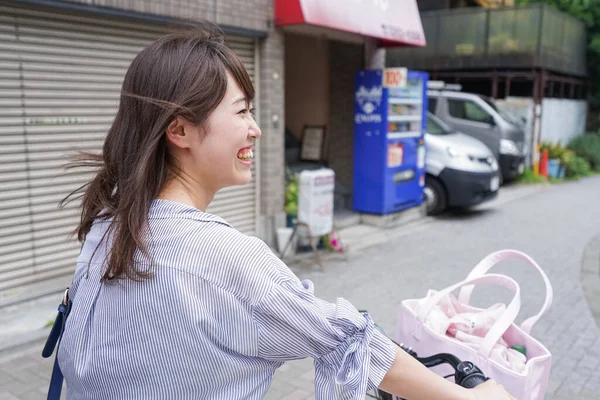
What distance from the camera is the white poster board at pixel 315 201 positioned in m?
6.75

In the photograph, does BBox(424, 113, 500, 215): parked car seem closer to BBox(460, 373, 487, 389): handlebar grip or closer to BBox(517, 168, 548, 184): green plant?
BBox(517, 168, 548, 184): green plant

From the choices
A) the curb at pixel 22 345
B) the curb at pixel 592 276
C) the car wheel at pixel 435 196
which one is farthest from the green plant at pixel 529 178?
the curb at pixel 22 345

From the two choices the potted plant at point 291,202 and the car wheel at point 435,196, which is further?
the car wheel at point 435,196

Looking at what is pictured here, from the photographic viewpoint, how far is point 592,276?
646 cm

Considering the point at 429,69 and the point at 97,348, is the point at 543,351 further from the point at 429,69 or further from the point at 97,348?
the point at 429,69

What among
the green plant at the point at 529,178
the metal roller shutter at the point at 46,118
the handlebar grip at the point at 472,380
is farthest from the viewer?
the green plant at the point at 529,178

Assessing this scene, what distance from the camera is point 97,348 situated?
1177mm

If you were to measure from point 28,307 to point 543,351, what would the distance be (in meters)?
4.16

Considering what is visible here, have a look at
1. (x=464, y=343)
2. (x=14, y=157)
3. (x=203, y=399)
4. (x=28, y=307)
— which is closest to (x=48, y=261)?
(x=28, y=307)

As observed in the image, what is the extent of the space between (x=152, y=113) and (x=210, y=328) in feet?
1.59

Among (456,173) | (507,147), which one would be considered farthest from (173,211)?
(507,147)

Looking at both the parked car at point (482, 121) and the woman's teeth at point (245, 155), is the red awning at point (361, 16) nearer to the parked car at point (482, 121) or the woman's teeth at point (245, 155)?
the parked car at point (482, 121)

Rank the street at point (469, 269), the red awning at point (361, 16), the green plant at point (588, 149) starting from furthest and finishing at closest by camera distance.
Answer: the green plant at point (588, 149), the red awning at point (361, 16), the street at point (469, 269)

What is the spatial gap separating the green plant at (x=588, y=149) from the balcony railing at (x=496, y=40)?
2.40 meters
